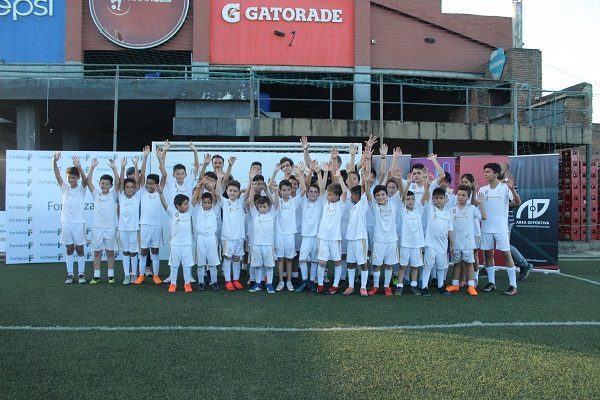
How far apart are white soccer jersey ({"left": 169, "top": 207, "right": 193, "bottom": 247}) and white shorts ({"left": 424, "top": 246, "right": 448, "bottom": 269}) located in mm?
3481

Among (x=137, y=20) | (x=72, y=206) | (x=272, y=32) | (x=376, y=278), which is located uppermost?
(x=137, y=20)

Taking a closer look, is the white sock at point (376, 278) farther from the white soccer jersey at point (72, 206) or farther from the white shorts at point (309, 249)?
the white soccer jersey at point (72, 206)

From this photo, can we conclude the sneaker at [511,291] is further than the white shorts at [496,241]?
No

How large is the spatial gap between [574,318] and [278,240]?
388cm

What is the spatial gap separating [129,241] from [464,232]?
5.17m

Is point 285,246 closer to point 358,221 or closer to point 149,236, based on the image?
point 358,221

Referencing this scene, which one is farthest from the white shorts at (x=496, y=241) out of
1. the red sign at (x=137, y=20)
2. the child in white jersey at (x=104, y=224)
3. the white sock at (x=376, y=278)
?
the red sign at (x=137, y=20)

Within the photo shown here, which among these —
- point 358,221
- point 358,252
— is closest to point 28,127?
point 358,221

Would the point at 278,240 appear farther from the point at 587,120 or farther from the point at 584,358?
the point at 587,120

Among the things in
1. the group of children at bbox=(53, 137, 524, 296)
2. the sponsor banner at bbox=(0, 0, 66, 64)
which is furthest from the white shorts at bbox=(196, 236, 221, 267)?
the sponsor banner at bbox=(0, 0, 66, 64)

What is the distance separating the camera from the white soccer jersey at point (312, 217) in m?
7.08

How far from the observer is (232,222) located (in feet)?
23.6

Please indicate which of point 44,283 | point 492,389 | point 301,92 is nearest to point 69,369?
point 492,389

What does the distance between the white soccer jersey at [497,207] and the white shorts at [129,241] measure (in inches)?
214
